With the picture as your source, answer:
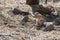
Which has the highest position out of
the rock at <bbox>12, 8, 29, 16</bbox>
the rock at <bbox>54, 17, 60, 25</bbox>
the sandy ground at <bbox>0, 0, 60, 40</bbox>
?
the rock at <bbox>12, 8, 29, 16</bbox>

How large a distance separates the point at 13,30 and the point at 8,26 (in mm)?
338

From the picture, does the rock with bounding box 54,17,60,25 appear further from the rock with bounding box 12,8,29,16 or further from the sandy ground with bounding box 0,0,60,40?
the rock with bounding box 12,8,29,16

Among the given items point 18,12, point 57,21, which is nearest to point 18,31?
point 57,21

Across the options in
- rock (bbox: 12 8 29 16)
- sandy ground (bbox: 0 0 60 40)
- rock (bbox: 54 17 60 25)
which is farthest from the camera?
rock (bbox: 12 8 29 16)

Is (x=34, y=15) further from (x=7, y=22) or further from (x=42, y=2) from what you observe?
(x=42, y=2)

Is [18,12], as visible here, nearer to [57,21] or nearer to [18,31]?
[57,21]

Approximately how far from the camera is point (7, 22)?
15.7ft

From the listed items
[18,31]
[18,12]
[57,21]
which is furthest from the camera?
[18,12]

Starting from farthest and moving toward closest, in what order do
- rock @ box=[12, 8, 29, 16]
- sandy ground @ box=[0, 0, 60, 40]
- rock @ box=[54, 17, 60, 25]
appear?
rock @ box=[12, 8, 29, 16] → rock @ box=[54, 17, 60, 25] → sandy ground @ box=[0, 0, 60, 40]

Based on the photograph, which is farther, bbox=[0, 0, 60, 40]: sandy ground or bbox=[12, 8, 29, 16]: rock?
bbox=[12, 8, 29, 16]: rock

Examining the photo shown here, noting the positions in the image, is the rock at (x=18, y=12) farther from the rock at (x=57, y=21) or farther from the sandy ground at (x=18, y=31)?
the rock at (x=57, y=21)

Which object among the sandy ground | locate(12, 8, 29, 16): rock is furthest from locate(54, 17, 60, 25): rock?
locate(12, 8, 29, 16): rock

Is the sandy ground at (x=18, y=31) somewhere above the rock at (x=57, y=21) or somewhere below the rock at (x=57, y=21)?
above

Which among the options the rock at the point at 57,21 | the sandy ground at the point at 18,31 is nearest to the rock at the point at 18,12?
the sandy ground at the point at 18,31
